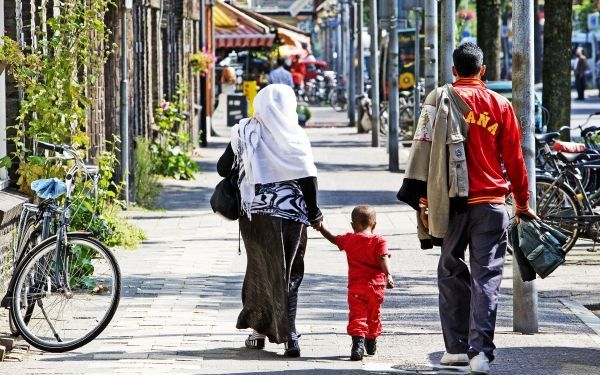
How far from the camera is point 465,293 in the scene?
8.53 m

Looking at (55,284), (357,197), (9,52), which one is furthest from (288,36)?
(55,284)

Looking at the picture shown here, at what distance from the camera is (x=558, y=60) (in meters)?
20.4

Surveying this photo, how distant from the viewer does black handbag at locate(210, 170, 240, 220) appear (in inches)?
353

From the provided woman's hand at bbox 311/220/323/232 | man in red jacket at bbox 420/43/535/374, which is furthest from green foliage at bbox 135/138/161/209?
man in red jacket at bbox 420/43/535/374

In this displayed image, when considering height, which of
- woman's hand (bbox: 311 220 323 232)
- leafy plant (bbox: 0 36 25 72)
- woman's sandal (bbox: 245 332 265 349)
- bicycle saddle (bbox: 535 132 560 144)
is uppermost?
leafy plant (bbox: 0 36 25 72)

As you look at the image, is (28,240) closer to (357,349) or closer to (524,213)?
(357,349)

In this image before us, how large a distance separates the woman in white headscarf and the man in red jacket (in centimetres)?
83

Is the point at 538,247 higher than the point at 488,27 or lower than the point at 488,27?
lower

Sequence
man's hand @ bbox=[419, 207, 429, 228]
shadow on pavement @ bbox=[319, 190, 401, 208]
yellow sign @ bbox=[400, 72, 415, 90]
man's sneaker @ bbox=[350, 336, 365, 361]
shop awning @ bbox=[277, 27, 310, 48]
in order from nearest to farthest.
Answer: man's hand @ bbox=[419, 207, 429, 228], man's sneaker @ bbox=[350, 336, 365, 361], shadow on pavement @ bbox=[319, 190, 401, 208], yellow sign @ bbox=[400, 72, 415, 90], shop awning @ bbox=[277, 27, 310, 48]

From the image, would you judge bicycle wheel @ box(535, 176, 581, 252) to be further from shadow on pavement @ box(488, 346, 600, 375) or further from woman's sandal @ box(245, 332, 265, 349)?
woman's sandal @ box(245, 332, 265, 349)

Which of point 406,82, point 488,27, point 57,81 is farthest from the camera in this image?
point 406,82

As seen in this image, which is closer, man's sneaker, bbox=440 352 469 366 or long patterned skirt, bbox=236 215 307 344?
man's sneaker, bbox=440 352 469 366

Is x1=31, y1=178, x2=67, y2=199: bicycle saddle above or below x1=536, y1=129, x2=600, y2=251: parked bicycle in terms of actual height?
above

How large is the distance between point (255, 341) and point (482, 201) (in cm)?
168
